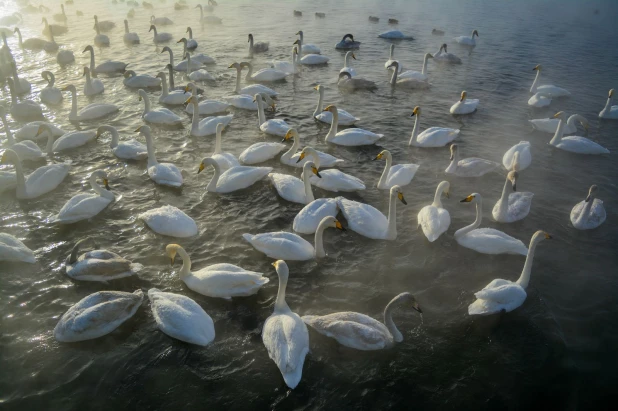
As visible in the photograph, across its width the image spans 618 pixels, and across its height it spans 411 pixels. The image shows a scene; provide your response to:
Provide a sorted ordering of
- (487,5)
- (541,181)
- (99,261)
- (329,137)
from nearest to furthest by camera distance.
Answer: (99,261) < (541,181) < (329,137) < (487,5)

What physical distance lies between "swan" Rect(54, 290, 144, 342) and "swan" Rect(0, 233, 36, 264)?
2047 mm

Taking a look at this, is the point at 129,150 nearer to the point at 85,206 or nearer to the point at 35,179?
the point at 35,179

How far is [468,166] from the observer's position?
12.5 meters

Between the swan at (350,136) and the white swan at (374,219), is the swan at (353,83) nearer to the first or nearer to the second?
the swan at (350,136)

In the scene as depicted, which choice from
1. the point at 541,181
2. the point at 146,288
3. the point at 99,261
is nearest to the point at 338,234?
the point at 146,288

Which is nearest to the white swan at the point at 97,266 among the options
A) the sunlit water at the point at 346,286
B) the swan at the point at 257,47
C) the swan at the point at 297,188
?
the sunlit water at the point at 346,286

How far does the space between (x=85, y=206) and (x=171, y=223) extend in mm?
2080

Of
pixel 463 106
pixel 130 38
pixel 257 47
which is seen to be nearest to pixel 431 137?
pixel 463 106

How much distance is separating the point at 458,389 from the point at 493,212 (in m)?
5.14

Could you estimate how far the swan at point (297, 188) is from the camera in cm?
1087

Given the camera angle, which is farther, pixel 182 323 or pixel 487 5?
pixel 487 5

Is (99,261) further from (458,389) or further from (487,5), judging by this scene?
(487,5)

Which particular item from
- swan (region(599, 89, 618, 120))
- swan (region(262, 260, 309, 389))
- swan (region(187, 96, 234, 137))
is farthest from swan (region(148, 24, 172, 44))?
swan (region(262, 260, 309, 389))

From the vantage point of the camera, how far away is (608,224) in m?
10.9
